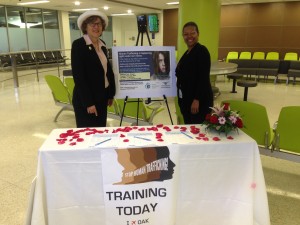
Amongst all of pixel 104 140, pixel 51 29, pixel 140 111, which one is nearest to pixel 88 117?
pixel 104 140

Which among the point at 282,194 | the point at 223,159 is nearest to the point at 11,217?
the point at 223,159

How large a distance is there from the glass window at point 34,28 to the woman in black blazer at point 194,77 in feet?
43.7

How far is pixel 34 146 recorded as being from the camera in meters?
3.77

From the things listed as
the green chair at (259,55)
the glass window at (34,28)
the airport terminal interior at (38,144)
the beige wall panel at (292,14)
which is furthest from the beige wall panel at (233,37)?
the glass window at (34,28)

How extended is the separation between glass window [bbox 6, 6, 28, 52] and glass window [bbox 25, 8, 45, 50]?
0.96ft

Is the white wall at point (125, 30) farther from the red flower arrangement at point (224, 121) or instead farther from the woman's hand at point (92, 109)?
the red flower arrangement at point (224, 121)

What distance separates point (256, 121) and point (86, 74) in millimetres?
1691

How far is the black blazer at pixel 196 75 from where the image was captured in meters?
2.60

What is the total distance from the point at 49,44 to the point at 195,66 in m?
14.2

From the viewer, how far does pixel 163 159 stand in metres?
1.81

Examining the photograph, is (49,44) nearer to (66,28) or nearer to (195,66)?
(66,28)

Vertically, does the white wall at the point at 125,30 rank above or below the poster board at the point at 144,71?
above

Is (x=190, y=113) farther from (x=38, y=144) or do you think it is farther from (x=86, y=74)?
(x=38, y=144)

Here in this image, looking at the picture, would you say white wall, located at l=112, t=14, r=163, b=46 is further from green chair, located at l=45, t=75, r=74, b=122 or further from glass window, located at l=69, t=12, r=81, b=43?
green chair, located at l=45, t=75, r=74, b=122
